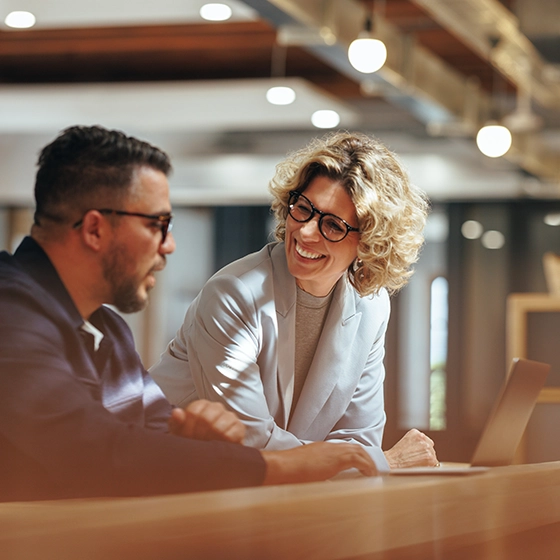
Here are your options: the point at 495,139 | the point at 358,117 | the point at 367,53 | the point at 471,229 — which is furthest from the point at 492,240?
the point at 367,53

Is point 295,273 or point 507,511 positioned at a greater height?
point 295,273

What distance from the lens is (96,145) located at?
94 cm

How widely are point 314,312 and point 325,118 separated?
4377 millimetres

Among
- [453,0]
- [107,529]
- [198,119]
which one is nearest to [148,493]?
[107,529]

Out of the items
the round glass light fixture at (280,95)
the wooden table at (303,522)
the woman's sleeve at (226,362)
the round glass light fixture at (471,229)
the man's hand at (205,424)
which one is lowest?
the wooden table at (303,522)

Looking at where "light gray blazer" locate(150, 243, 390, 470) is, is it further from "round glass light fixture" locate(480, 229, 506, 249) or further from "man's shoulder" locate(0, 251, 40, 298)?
"round glass light fixture" locate(480, 229, 506, 249)

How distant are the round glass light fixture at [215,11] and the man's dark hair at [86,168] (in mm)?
3417

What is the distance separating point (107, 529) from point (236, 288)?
652 mm

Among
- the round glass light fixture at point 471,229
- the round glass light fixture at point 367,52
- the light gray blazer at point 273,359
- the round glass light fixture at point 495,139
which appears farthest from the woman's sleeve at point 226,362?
the round glass light fixture at point 471,229

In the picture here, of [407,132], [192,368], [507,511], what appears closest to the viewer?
[507,511]

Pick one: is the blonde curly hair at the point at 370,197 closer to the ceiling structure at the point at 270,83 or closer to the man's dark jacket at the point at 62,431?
the man's dark jacket at the point at 62,431

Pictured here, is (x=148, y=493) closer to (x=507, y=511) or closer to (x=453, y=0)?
(x=507, y=511)

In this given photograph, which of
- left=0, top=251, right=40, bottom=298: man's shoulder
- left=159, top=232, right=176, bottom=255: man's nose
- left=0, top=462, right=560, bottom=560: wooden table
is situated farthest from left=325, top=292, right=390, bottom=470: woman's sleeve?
left=0, top=251, right=40, bottom=298: man's shoulder

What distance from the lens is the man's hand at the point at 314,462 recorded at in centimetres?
96
